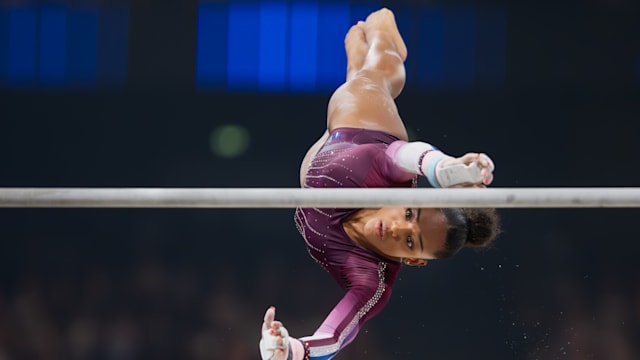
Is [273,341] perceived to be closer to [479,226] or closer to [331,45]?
[479,226]

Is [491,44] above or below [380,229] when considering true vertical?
above

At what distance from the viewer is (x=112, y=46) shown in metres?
3.04

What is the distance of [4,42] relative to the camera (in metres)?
3.03

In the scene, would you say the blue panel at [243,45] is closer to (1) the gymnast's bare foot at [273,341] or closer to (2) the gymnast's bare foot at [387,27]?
(2) the gymnast's bare foot at [387,27]

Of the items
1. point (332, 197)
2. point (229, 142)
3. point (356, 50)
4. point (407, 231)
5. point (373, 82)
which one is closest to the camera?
point (332, 197)

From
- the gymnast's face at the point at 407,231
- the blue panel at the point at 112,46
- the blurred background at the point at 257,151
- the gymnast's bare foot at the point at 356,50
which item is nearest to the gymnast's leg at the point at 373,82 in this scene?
the gymnast's bare foot at the point at 356,50

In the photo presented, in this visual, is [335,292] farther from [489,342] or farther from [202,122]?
[202,122]

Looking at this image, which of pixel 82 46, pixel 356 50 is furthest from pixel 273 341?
pixel 82 46

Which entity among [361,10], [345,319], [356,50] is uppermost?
[361,10]

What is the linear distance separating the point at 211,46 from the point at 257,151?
1.39 feet

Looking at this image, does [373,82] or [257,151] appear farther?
[257,151]

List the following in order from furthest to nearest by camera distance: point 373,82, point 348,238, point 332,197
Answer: point 373,82, point 348,238, point 332,197

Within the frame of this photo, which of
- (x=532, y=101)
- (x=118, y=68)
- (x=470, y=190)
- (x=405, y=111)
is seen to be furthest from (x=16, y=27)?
(x=470, y=190)

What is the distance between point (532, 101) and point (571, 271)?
2.06ft
